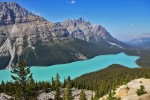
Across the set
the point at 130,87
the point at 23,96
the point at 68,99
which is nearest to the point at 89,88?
the point at 68,99

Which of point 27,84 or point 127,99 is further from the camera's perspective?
point 127,99

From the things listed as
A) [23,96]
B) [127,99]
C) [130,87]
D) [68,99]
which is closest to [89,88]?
[68,99]

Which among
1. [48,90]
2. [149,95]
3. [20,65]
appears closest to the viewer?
[20,65]

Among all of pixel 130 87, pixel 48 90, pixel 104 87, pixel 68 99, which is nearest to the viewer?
pixel 130 87

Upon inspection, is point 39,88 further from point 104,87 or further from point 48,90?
point 104,87

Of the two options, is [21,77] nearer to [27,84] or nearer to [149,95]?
[27,84]

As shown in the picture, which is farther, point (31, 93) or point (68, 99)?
point (68, 99)

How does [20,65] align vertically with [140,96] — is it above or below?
above

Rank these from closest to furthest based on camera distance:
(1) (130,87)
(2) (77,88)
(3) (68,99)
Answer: (1) (130,87) < (3) (68,99) < (2) (77,88)

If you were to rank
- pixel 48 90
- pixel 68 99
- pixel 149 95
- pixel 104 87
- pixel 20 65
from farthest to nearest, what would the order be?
pixel 48 90 < pixel 104 87 < pixel 68 99 < pixel 149 95 < pixel 20 65
